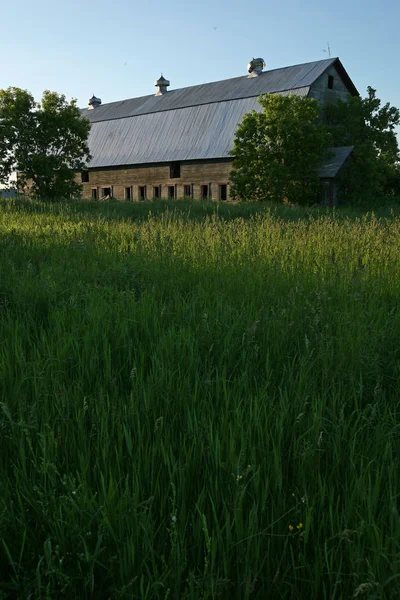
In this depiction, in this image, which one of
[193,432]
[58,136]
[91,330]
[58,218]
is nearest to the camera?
[193,432]

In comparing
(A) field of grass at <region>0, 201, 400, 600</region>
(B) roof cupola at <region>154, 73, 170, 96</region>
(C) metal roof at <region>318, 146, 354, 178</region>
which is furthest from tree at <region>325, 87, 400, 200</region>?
(A) field of grass at <region>0, 201, 400, 600</region>

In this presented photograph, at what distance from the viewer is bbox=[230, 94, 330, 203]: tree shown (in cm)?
2775

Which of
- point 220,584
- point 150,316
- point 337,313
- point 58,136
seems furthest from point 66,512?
point 58,136

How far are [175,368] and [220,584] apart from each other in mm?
1511

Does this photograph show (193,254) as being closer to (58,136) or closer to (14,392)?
(14,392)

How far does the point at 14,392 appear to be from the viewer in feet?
7.82

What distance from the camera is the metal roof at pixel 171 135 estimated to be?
1399 inches

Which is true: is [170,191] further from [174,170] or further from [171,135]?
[171,135]

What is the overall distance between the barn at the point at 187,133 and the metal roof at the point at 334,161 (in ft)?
0.27

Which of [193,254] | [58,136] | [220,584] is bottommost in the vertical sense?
[220,584]

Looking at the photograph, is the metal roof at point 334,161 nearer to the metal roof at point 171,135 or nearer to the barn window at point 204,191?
the metal roof at point 171,135

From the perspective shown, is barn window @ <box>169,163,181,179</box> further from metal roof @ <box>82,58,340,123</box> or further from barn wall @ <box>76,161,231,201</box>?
metal roof @ <box>82,58,340,123</box>

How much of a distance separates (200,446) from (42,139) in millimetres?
30275

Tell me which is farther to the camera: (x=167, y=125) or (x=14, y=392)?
(x=167, y=125)
